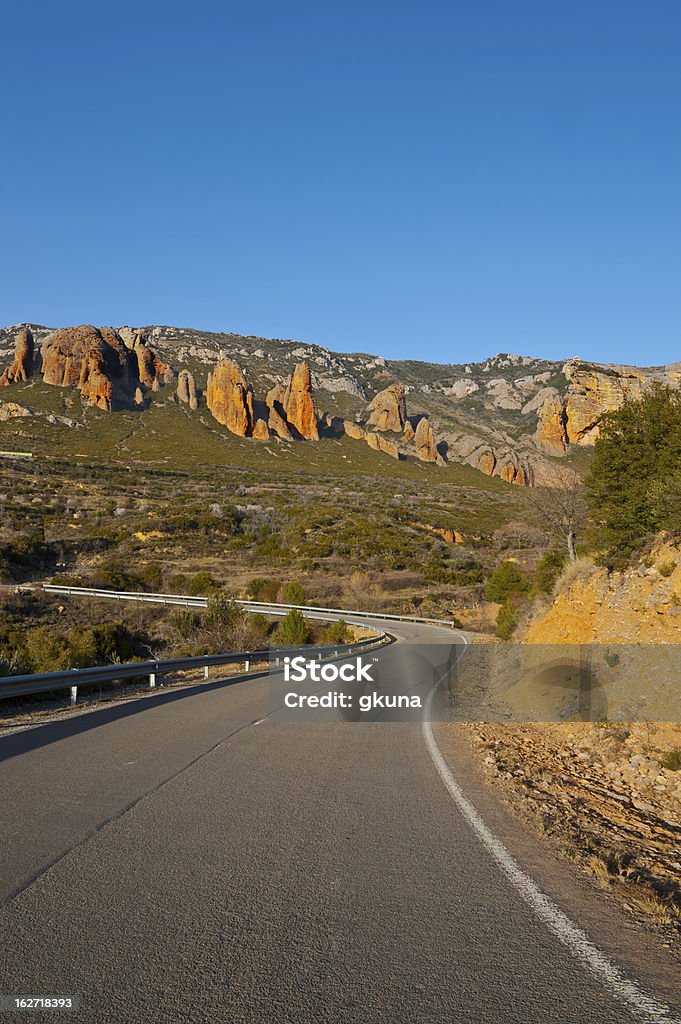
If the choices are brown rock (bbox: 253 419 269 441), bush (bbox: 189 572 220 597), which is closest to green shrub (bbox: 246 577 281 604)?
bush (bbox: 189 572 220 597)

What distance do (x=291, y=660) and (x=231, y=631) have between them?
5828 millimetres

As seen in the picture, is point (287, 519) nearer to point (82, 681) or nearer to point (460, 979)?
point (82, 681)

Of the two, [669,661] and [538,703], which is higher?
[669,661]

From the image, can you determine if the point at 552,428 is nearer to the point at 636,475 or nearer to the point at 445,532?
the point at 445,532

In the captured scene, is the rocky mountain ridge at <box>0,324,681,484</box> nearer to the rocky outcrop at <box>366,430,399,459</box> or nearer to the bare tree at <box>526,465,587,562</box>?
the rocky outcrop at <box>366,430,399,459</box>

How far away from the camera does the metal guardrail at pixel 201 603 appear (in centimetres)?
3750

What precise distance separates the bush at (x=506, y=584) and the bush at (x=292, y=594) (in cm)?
1265

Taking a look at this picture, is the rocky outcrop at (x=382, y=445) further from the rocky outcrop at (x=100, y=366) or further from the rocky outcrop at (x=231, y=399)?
the rocky outcrop at (x=100, y=366)

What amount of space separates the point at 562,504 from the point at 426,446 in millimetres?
103825

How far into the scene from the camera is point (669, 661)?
11102 millimetres

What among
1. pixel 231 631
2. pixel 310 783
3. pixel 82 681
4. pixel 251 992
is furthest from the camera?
pixel 231 631

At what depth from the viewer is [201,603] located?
37.0 m

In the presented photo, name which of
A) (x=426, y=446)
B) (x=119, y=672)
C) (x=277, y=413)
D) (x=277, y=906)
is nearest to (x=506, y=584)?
(x=119, y=672)

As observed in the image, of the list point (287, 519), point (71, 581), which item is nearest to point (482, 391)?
point (287, 519)
